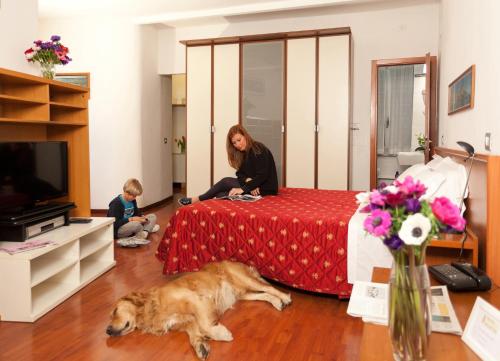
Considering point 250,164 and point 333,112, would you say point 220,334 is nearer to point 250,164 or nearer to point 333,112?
point 250,164

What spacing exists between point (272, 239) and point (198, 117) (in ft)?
11.3

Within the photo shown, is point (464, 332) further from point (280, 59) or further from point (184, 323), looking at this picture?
point (280, 59)

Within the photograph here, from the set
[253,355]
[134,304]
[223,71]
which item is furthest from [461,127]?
[223,71]

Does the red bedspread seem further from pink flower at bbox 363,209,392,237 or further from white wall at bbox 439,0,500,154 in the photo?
pink flower at bbox 363,209,392,237

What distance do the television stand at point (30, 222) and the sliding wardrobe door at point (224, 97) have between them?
9.30 ft

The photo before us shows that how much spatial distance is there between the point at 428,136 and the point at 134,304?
3.79 meters

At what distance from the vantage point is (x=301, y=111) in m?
5.59

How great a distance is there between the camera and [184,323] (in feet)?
7.93

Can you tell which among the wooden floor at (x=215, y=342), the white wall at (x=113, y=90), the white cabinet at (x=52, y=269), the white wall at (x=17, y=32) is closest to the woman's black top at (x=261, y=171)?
the wooden floor at (x=215, y=342)

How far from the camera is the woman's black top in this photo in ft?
13.4

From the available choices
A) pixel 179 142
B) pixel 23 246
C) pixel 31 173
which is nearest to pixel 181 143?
pixel 179 142

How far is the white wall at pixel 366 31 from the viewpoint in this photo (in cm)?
552

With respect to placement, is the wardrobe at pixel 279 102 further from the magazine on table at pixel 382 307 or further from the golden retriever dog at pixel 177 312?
the magazine on table at pixel 382 307

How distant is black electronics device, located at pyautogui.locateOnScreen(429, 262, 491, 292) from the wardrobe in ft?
12.6
